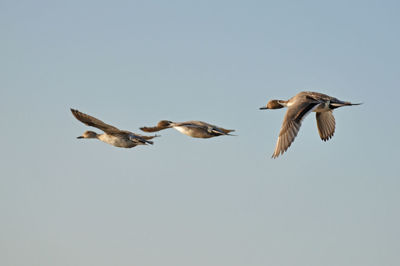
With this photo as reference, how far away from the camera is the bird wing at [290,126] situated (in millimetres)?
17172

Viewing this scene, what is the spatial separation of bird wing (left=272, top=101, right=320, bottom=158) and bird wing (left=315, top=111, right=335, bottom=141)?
10.7 ft

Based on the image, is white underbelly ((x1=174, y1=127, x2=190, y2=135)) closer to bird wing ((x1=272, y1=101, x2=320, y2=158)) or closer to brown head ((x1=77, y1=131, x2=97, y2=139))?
bird wing ((x1=272, y1=101, x2=320, y2=158))

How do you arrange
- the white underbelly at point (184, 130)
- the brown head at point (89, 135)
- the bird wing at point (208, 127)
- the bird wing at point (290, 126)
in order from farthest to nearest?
1. the brown head at point (89, 135)
2. the white underbelly at point (184, 130)
3. the bird wing at point (208, 127)
4. the bird wing at point (290, 126)

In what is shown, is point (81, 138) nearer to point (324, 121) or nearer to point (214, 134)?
point (214, 134)

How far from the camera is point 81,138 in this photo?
21.4m

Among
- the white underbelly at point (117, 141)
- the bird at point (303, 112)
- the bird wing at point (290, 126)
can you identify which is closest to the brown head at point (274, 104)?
the bird at point (303, 112)

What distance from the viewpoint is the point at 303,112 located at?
58.7 feet

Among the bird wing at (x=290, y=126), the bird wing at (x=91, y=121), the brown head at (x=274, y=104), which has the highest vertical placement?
the brown head at (x=274, y=104)

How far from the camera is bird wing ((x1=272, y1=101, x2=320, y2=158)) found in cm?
1717

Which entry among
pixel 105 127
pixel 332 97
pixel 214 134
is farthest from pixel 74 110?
pixel 332 97

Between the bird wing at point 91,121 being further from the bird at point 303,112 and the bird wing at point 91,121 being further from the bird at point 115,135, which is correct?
the bird at point 303,112

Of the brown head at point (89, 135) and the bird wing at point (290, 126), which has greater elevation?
the brown head at point (89, 135)

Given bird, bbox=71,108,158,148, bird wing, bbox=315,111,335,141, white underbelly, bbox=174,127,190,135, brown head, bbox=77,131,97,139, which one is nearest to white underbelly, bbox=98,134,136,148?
bird, bbox=71,108,158,148

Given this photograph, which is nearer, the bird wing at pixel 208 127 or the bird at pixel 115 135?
the bird wing at pixel 208 127
